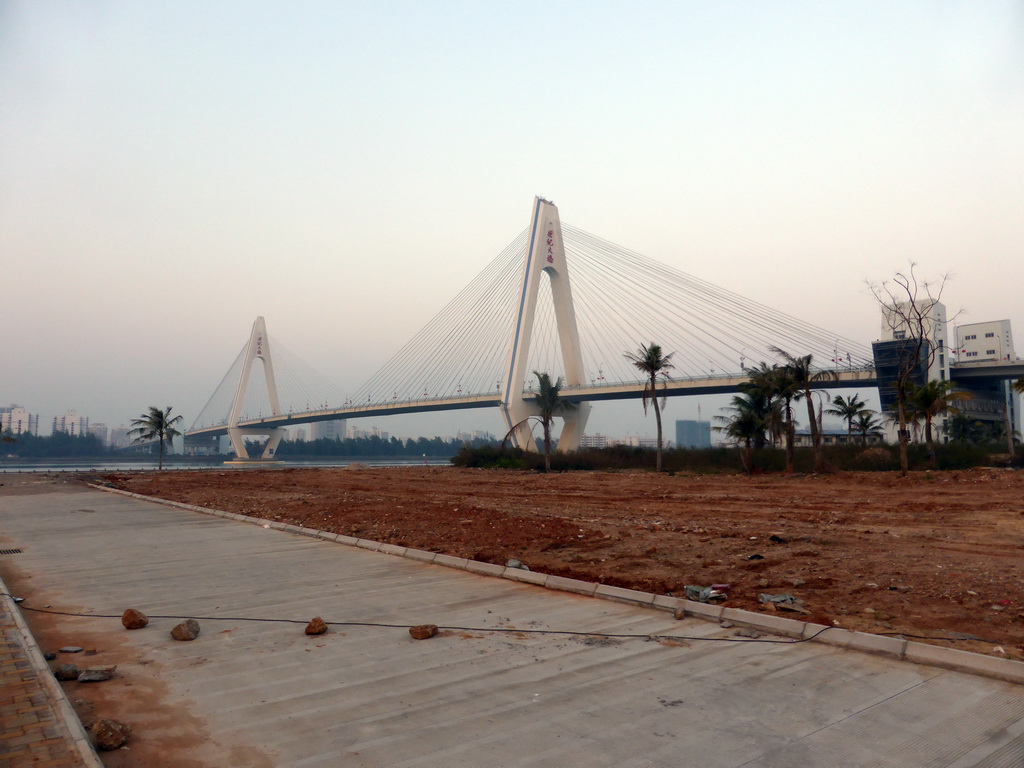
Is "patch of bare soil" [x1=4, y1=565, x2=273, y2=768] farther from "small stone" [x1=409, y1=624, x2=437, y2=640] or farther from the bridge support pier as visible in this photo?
the bridge support pier

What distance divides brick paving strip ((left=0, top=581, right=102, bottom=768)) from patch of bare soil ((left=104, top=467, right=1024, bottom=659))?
5.46m

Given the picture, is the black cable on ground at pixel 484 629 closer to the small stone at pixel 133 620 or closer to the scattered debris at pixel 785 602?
the small stone at pixel 133 620

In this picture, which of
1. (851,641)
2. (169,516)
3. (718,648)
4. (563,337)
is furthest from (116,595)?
(563,337)

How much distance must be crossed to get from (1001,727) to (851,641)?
58.6 inches

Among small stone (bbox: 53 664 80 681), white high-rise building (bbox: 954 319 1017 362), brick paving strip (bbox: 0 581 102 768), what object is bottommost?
small stone (bbox: 53 664 80 681)

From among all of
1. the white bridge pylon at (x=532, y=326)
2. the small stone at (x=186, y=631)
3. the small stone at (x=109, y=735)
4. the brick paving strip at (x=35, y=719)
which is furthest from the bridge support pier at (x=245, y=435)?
the small stone at (x=109, y=735)

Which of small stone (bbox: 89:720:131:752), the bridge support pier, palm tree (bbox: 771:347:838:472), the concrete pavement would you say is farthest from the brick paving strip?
the bridge support pier

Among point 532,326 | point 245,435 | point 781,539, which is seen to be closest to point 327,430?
point 245,435

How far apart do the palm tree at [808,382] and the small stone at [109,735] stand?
29614mm

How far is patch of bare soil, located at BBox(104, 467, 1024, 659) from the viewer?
21.1 feet

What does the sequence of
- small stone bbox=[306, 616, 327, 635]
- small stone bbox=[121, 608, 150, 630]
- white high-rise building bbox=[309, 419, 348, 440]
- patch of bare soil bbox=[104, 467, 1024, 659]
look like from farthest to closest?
1. white high-rise building bbox=[309, 419, 348, 440]
2. patch of bare soil bbox=[104, 467, 1024, 659]
3. small stone bbox=[121, 608, 150, 630]
4. small stone bbox=[306, 616, 327, 635]

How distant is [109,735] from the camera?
11.6ft

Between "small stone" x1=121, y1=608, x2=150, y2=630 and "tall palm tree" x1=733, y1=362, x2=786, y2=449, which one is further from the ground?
"tall palm tree" x1=733, y1=362, x2=786, y2=449

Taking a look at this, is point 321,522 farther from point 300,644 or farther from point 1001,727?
point 1001,727
